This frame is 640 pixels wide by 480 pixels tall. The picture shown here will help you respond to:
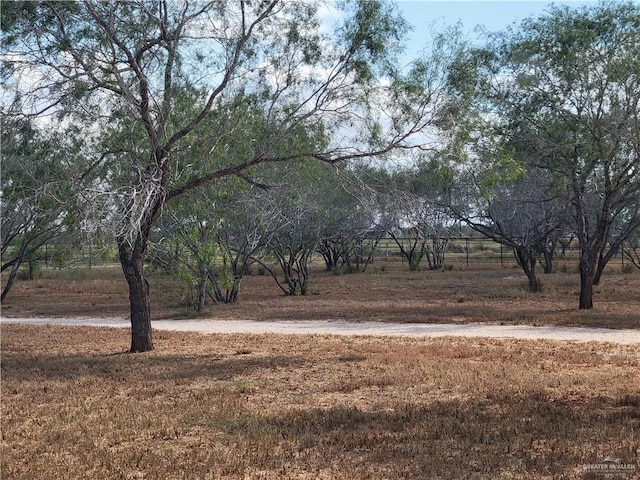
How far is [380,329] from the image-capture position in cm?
1758


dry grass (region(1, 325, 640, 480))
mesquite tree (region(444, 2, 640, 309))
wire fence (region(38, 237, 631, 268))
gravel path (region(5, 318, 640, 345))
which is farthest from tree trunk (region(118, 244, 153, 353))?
mesquite tree (region(444, 2, 640, 309))

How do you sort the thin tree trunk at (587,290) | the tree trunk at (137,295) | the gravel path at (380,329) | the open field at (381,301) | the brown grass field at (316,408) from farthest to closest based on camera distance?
the thin tree trunk at (587,290) → the open field at (381,301) → the gravel path at (380,329) → the tree trunk at (137,295) → the brown grass field at (316,408)

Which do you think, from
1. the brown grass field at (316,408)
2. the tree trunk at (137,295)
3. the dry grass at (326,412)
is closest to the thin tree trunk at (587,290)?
the brown grass field at (316,408)

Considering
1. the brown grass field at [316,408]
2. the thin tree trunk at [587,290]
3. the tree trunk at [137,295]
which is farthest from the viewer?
the thin tree trunk at [587,290]

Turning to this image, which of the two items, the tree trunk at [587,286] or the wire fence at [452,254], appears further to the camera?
the tree trunk at [587,286]

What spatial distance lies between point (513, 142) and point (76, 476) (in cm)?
1706

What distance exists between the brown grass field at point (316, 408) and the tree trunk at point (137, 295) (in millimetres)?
395

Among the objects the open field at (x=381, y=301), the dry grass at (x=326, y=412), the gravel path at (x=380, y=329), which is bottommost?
the dry grass at (x=326, y=412)

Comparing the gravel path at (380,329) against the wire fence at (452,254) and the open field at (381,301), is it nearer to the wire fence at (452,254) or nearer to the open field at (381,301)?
the open field at (381,301)

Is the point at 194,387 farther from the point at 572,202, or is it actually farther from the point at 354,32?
the point at 572,202

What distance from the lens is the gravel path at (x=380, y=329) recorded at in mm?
15359

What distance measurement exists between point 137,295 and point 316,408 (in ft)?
20.4

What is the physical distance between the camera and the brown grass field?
6184 millimetres

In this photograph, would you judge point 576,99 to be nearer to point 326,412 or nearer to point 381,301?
point 381,301
